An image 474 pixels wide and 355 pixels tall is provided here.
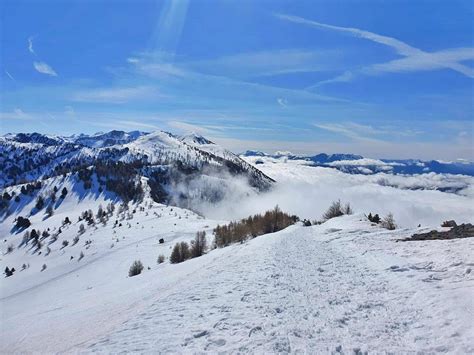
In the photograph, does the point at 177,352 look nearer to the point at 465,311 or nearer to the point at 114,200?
the point at 465,311

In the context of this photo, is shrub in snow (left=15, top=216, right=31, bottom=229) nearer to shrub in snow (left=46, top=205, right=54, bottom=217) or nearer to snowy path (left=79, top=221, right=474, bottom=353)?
shrub in snow (left=46, top=205, right=54, bottom=217)

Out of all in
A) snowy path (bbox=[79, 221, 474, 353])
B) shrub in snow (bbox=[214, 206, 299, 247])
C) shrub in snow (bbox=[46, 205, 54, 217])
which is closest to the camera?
snowy path (bbox=[79, 221, 474, 353])

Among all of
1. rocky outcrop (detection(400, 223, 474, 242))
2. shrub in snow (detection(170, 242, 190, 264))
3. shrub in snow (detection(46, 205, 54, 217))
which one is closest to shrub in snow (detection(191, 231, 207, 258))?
shrub in snow (detection(170, 242, 190, 264))

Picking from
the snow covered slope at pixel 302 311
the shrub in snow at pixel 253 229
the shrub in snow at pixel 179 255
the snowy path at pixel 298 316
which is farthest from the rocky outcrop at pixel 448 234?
the shrub in snow at pixel 179 255

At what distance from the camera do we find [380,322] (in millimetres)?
10312

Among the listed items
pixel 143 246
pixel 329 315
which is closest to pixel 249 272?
pixel 329 315

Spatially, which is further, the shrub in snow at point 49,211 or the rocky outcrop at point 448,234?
the shrub in snow at point 49,211

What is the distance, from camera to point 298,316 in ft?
37.7

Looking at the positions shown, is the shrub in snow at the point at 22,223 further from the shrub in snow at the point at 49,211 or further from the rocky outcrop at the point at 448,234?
the rocky outcrop at the point at 448,234

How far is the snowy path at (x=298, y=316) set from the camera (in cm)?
940

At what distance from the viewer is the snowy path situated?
30.8 ft

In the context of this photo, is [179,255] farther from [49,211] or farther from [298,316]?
[49,211]

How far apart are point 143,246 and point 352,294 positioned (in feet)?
211

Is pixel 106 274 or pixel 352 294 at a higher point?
pixel 352 294
